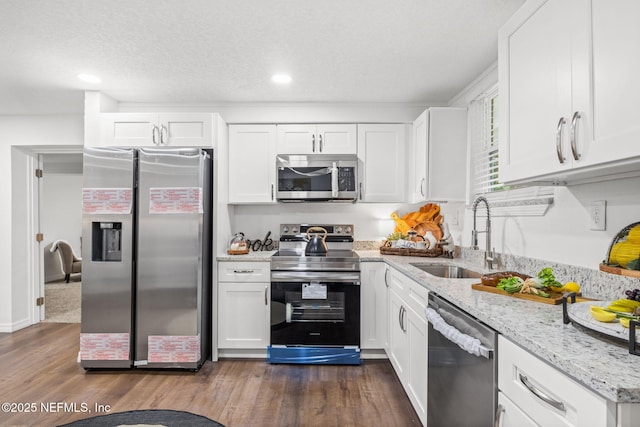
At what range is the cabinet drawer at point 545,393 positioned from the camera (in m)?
0.79

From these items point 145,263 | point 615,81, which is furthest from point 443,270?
point 145,263

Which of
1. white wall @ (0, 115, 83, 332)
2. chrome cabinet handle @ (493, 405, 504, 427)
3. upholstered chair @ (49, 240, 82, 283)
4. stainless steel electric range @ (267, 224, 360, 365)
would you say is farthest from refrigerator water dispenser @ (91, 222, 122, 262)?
upholstered chair @ (49, 240, 82, 283)

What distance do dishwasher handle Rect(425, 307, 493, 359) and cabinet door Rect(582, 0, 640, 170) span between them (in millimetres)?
737

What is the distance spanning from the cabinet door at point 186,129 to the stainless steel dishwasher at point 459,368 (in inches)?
91.7

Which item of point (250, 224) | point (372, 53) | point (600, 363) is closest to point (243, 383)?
point (250, 224)

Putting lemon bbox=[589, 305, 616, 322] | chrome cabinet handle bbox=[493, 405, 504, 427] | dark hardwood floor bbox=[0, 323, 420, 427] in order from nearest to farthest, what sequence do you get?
lemon bbox=[589, 305, 616, 322] → chrome cabinet handle bbox=[493, 405, 504, 427] → dark hardwood floor bbox=[0, 323, 420, 427]

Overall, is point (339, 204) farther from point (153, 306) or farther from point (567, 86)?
point (567, 86)

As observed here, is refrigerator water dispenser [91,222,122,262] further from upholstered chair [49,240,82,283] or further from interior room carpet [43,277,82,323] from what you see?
upholstered chair [49,240,82,283]

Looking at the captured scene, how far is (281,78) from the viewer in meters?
2.79

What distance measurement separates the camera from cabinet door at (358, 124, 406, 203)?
11.1 feet

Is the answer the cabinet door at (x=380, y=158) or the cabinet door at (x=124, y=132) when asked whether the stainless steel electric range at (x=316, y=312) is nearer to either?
the cabinet door at (x=380, y=158)

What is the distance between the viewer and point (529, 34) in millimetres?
1480

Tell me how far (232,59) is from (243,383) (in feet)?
7.91

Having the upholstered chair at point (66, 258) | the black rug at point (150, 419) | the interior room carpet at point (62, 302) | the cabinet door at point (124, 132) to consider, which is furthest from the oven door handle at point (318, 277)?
the upholstered chair at point (66, 258)
